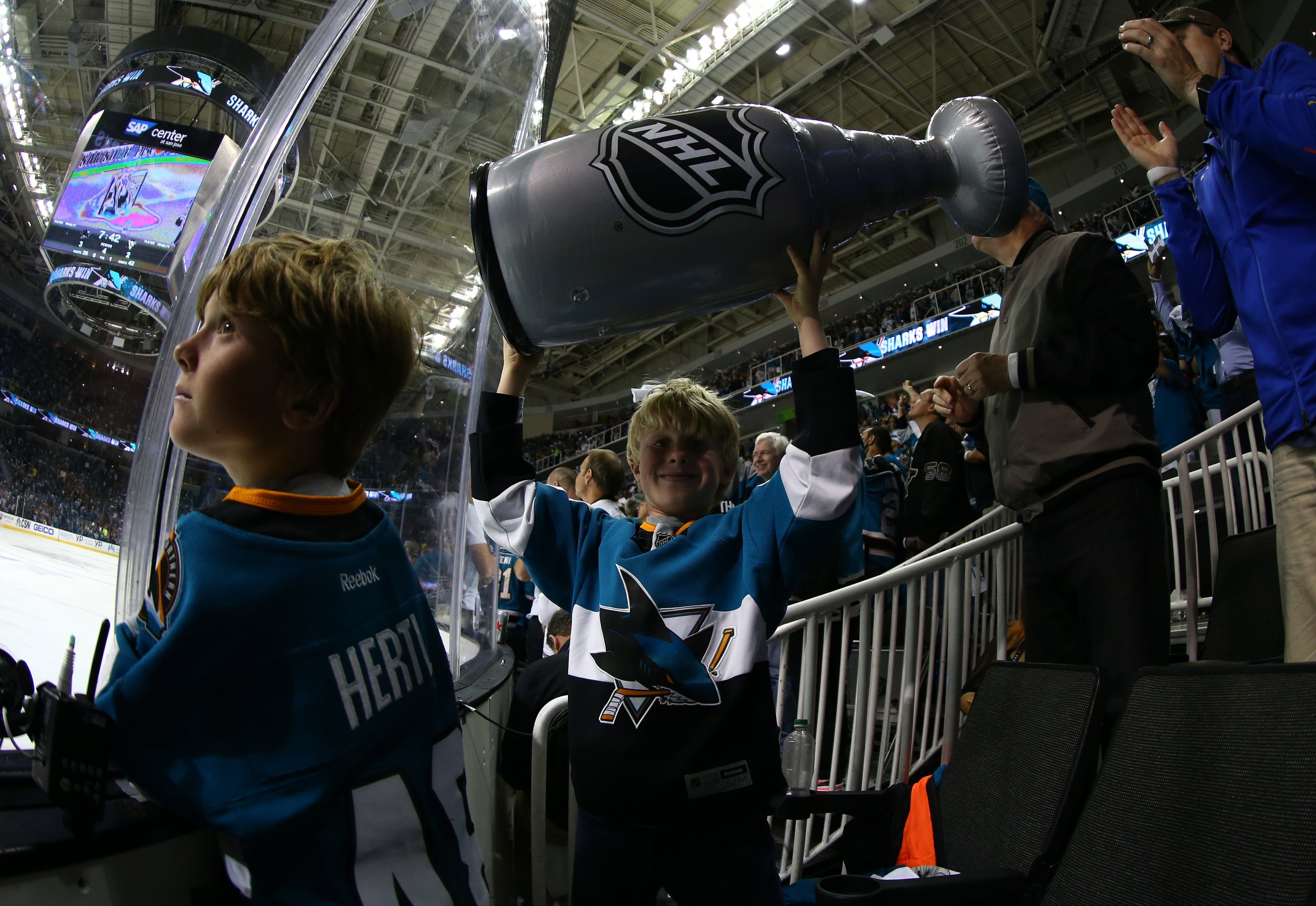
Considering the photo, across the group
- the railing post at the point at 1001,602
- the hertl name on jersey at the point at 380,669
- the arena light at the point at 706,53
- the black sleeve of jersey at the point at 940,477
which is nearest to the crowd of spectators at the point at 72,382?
the hertl name on jersey at the point at 380,669

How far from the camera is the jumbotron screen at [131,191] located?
889 mm

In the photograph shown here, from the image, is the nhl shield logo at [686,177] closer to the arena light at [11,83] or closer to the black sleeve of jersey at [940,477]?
the arena light at [11,83]

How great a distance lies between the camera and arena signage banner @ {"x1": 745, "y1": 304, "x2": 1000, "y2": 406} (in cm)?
1530

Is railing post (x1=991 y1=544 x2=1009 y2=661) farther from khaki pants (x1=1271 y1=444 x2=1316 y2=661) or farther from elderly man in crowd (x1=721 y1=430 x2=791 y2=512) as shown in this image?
elderly man in crowd (x1=721 y1=430 x2=791 y2=512)

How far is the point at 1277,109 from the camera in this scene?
140 cm

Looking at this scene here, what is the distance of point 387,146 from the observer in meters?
1.41

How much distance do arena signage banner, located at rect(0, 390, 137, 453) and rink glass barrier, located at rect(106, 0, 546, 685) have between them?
0.02 m

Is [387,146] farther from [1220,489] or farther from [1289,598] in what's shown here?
[1220,489]

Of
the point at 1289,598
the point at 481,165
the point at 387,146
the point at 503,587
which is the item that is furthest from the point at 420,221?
the point at 503,587

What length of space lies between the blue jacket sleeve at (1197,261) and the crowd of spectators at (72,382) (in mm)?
1951

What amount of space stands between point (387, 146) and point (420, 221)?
169 millimetres

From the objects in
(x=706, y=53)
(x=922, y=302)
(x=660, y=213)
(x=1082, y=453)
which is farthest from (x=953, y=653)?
(x=922, y=302)

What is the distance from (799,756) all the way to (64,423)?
1893 mm

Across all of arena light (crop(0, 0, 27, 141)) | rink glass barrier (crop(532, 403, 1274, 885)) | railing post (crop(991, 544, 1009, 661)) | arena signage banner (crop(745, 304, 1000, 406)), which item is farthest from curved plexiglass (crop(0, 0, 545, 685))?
arena signage banner (crop(745, 304, 1000, 406))
